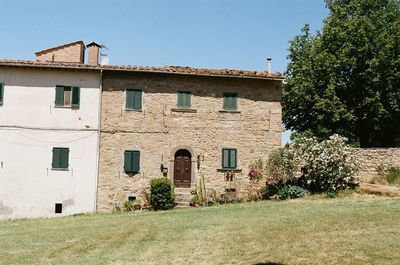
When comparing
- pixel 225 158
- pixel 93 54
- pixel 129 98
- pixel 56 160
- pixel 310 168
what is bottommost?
pixel 310 168

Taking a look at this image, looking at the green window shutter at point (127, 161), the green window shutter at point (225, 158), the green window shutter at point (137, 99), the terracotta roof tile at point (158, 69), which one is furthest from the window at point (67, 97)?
the green window shutter at point (225, 158)

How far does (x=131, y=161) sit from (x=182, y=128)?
3.01 metres

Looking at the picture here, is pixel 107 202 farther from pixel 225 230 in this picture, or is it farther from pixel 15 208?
pixel 225 230

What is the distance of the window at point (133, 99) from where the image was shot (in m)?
22.1

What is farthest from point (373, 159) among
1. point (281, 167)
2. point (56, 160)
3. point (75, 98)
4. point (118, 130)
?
point (56, 160)

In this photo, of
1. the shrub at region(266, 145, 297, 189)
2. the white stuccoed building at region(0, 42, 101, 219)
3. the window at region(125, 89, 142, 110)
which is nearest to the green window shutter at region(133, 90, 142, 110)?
the window at region(125, 89, 142, 110)

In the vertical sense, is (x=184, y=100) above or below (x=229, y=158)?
above

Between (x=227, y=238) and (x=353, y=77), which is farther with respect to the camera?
(x=353, y=77)

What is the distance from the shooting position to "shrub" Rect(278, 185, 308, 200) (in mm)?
20406

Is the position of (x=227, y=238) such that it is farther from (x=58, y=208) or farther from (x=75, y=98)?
(x=75, y=98)

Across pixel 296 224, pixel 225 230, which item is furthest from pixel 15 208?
pixel 296 224

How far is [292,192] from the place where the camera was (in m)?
20.5

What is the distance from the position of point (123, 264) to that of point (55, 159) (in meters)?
13.1

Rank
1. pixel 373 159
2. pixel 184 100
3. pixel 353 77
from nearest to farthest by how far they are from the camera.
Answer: pixel 184 100, pixel 373 159, pixel 353 77
